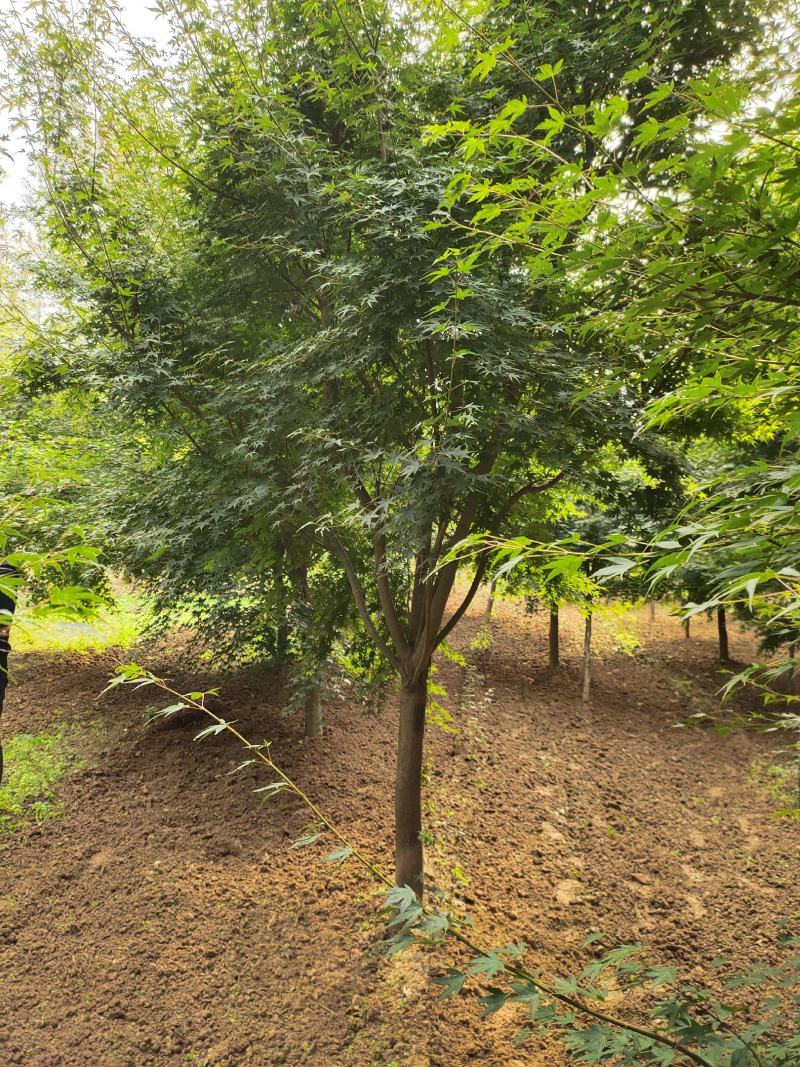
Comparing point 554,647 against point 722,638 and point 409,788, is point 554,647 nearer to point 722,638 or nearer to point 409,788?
point 722,638

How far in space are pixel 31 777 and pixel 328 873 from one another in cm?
299

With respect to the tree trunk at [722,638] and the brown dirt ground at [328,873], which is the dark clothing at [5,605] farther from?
the tree trunk at [722,638]

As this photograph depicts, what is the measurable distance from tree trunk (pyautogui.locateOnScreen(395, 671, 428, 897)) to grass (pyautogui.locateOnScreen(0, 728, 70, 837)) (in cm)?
308

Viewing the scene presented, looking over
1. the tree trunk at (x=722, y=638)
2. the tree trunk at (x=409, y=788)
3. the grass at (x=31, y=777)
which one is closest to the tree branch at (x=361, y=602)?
the tree trunk at (x=409, y=788)

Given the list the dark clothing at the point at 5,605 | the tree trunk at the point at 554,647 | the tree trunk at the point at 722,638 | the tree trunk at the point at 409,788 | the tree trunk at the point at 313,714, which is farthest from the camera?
the tree trunk at the point at 722,638

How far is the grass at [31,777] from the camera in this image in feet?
16.5

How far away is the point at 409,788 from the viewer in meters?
4.29

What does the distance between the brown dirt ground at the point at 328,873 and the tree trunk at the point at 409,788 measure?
489 millimetres

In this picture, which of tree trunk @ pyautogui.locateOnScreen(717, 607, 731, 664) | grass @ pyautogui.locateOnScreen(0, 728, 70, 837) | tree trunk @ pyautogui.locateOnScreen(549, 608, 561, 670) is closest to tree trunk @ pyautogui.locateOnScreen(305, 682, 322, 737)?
grass @ pyautogui.locateOnScreen(0, 728, 70, 837)

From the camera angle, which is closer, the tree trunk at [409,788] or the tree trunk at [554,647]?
the tree trunk at [409,788]

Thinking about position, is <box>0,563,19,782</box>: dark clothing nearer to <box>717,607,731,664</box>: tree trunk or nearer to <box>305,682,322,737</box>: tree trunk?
<box>305,682,322,737</box>: tree trunk

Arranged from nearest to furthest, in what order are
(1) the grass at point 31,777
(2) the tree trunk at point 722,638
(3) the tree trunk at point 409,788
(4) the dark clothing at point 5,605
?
(4) the dark clothing at point 5,605 < (3) the tree trunk at point 409,788 < (1) the grass at point 31,777 < (2) the tree trunk at point 722,638

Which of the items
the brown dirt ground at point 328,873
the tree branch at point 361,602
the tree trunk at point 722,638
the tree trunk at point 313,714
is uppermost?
the tree branch at point 361,602

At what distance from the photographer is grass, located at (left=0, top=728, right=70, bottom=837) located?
16.5 ft
